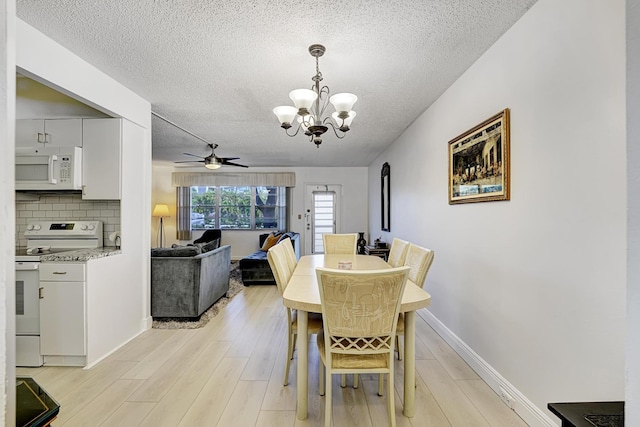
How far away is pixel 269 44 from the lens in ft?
6.89

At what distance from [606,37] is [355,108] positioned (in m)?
2.33

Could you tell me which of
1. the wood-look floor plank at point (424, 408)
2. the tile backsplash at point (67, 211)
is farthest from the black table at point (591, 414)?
the tile backsplash at point (67, 211)

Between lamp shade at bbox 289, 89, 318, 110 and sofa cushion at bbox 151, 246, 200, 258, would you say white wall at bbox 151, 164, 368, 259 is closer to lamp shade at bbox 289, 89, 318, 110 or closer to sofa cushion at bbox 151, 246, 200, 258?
sofa cushion at bbox 151, 246, 200, 258

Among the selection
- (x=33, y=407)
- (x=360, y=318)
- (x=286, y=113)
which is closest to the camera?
(x=33, y=407)

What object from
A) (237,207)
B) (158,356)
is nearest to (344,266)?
(158,356)

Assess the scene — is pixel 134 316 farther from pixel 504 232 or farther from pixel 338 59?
pixel 504 232

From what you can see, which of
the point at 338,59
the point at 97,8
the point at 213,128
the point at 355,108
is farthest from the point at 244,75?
the point at 213,128

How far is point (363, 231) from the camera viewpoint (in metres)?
7.48

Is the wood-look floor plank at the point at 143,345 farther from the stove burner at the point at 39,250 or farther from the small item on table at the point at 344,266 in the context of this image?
the small item on table at the point at 344,266

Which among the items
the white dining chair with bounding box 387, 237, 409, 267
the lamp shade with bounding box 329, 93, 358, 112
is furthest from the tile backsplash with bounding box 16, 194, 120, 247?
the white dining chair with bounding box 387, 237, 409, 267

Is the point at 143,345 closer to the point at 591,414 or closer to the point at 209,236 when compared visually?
the point at 591,414

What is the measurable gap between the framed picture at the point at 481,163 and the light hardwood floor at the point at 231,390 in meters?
1.34

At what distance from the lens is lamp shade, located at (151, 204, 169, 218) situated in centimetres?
684

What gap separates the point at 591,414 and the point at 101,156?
3.58 m
